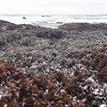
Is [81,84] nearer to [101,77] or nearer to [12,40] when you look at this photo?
[101,77]

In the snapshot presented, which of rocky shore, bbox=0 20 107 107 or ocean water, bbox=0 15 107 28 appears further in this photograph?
ocean water, bbox=0 15 107 28

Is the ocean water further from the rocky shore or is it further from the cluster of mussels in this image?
the cluster of mussels

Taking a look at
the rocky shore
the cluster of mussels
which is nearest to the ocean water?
the rocky shore

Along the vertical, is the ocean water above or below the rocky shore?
below

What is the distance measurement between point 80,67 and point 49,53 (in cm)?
281

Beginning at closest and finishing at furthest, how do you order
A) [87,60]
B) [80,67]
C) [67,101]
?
[67,101], [80,67], [87,60]

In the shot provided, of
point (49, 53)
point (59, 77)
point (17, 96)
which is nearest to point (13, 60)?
point (49, 53)

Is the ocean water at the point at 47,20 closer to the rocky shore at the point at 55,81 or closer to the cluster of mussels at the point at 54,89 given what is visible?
the rocky shore at the point at 55,81

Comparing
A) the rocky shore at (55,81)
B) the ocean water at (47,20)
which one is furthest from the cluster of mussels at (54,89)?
the ocean water at (47,20)

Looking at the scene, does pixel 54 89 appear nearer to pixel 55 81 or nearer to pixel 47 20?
pixel 55 81

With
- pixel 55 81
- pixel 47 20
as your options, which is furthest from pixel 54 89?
pixel 47 20

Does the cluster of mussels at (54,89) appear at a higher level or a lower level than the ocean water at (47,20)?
higher

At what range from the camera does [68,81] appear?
683 centimetres

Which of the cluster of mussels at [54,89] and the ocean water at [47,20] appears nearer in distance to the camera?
the cluster of mussels at [54,89]
